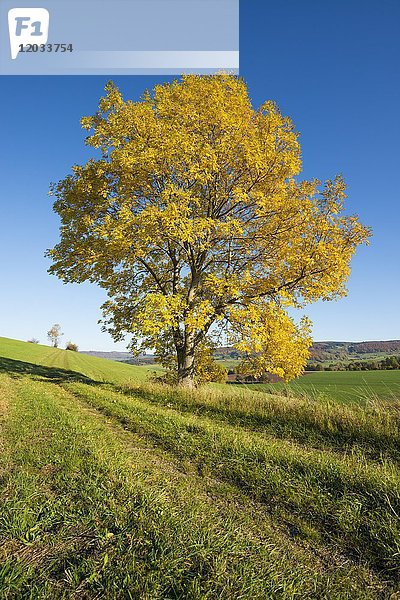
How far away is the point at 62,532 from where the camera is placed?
3803 mm

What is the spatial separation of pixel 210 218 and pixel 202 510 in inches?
472

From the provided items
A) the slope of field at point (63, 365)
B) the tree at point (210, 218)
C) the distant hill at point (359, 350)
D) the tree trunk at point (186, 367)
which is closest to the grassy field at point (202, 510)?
the tree at point (210, 218)

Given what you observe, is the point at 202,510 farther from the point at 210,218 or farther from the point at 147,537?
the point at 210,218

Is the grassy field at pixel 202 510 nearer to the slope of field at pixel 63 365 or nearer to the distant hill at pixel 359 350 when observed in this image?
the slope of field at pixel 63 365

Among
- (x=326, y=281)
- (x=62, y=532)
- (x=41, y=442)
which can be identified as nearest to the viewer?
(x=62, y=532)

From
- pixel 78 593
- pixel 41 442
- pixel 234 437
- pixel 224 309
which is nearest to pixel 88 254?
pixel 224 309

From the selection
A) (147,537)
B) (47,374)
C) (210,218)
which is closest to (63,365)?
(47,374)

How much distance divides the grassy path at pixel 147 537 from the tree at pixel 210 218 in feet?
23.5

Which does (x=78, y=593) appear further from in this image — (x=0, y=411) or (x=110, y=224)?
(x=110, y=224)

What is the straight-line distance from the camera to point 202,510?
14.5ft

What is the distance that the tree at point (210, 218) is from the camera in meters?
14.0

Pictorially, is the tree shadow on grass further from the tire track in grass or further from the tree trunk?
the tire track in grass

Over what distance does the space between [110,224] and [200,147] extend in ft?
16.8

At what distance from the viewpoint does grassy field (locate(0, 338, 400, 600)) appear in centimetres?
320
